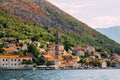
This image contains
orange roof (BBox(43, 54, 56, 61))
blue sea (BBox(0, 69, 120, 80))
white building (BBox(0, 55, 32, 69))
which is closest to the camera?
blue sea (BBox(0, 69, 120, 80))

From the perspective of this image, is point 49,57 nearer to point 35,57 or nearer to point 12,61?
point 35,57

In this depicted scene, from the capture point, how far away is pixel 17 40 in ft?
620

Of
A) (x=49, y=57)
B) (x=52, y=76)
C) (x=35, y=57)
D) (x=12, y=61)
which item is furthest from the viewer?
(x=49, y=57)

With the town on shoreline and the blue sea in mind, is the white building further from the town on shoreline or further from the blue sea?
the blue sea

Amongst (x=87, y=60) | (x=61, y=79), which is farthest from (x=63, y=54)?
(x=61, y=79)

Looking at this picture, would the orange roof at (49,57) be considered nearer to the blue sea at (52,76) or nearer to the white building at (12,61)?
→ the white building at (12,61)

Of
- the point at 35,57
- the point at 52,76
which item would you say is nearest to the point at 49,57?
the point at 35,57

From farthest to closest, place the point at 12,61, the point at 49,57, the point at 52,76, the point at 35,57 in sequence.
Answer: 1. the point at 49,57
2. the point at 35,57
3. the point at 12,61
4. the point at 52,76

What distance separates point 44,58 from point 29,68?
1170cm

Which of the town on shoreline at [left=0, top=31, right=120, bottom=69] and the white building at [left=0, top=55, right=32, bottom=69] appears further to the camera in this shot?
the town on shoreline at [left=0, top=31, right=120, bottom=69]

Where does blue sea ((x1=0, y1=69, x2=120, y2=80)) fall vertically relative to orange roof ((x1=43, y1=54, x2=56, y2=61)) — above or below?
below

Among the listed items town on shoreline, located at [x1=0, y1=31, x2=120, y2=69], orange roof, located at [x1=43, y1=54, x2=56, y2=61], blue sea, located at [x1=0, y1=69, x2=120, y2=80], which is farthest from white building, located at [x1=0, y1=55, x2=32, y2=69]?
blue sea, located at [x1=0, y1=69, x2=120, y2=80]

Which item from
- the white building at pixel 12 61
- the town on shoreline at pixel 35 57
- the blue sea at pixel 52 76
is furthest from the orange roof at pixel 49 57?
the blue sea at pixel 52 76

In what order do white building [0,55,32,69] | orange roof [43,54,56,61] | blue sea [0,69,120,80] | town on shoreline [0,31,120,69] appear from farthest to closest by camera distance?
orange roof [43,54,56,61] → town on shoreline [0,31,120,69] → white building [0,55,32,69] → blue sea [0,69,120,80]
